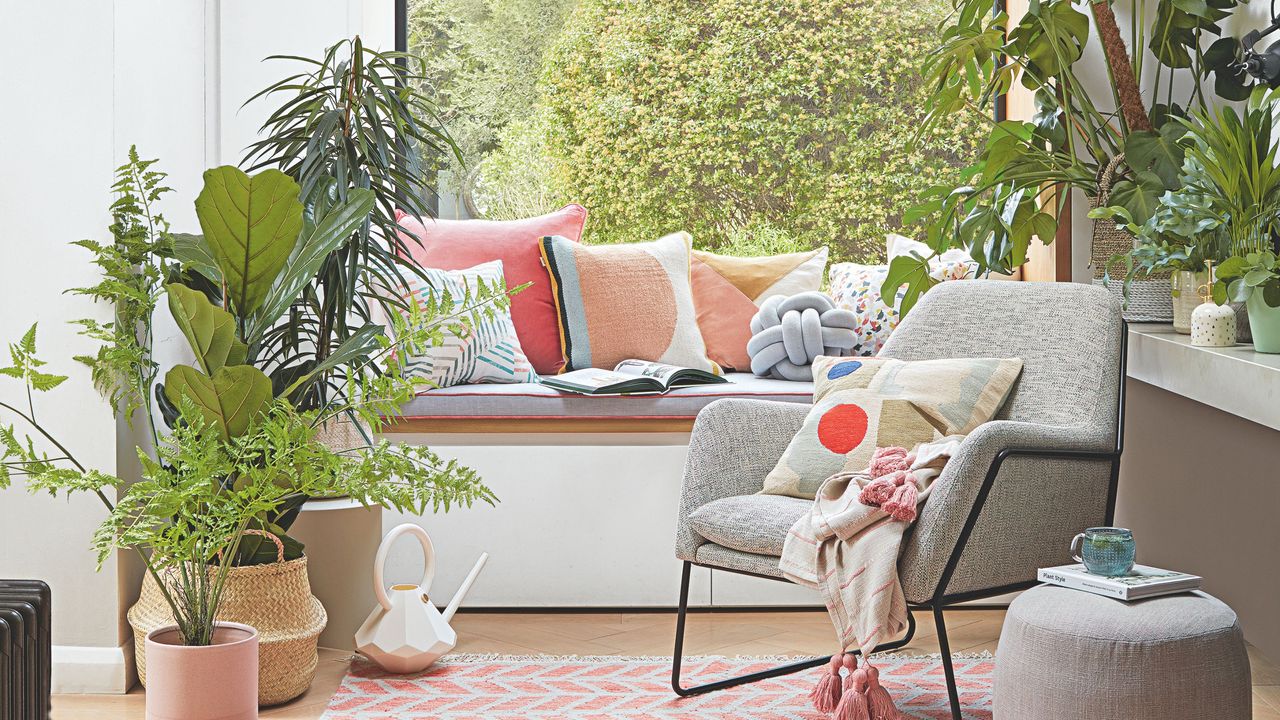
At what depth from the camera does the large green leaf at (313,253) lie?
236cm

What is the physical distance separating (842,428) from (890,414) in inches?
4.2

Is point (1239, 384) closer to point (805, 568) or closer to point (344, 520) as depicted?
point (805, 568)

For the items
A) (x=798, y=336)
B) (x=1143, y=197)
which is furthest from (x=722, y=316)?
(x=1143, y=197)

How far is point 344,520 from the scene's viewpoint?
9.21 ft

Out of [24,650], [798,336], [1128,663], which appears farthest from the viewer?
[798,336]

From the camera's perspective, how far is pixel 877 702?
7.29ft

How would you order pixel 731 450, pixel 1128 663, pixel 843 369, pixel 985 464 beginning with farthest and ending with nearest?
pixel 843 369, pixel 731 450, pixel 985 464, pixel 1128 663

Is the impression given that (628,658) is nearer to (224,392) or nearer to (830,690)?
(830,690)

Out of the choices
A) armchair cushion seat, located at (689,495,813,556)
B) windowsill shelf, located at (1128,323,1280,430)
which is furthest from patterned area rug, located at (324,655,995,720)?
windowsill shelf, located at (1128,323,1280,430)

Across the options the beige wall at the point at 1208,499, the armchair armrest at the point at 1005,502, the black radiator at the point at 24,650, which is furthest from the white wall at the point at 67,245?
the beige wall at the point at 1208,499

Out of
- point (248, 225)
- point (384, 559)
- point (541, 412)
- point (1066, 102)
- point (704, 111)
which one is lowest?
point (384, 559)

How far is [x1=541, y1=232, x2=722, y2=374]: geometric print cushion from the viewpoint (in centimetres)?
357

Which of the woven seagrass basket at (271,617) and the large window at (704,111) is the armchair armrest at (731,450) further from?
the large window at (704,111)

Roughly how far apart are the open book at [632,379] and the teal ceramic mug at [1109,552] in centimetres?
149
